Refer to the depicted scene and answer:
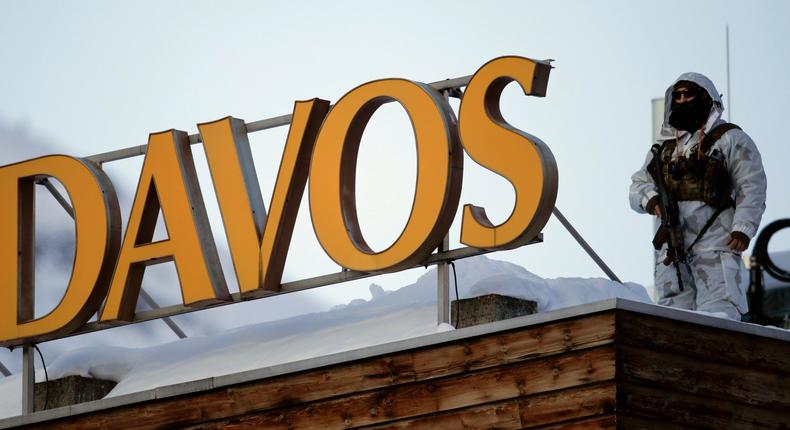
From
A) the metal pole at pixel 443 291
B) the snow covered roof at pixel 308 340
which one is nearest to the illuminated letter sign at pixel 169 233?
the snow covered roof at pixel 308 340

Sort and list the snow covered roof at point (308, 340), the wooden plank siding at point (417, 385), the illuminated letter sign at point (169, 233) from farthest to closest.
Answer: the illuminated letter sign at point (169, 233) → the snow covered roof at point (308, 340) → the wooden plank siding at point (417, 385)

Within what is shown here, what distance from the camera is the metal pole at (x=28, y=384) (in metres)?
14.2

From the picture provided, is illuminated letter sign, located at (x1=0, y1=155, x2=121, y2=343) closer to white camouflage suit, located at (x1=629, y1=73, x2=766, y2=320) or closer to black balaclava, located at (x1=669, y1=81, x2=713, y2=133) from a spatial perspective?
white camouflage suit, located at (x1=629, y1=73, x2=766, y2=320)

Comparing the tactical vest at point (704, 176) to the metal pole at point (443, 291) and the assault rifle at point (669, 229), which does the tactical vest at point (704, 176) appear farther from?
the metal pole at point (443, 291)

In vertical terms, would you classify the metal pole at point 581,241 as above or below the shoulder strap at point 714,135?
below

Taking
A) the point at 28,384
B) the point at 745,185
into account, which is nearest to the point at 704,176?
the point at 745,185

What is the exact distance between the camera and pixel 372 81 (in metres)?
13.5

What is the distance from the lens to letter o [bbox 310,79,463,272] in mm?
12758

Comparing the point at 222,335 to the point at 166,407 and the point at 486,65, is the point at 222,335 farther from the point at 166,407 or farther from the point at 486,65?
the point at 486,65

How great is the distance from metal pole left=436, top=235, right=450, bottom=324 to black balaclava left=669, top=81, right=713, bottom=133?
2102 millimetres

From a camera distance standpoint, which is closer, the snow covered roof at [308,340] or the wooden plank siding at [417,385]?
the wooden plank siding at [417,385]

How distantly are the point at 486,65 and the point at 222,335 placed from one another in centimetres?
376

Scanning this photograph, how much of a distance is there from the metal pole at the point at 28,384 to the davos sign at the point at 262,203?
0.68 ft

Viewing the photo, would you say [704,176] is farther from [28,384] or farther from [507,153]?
[28,384]
